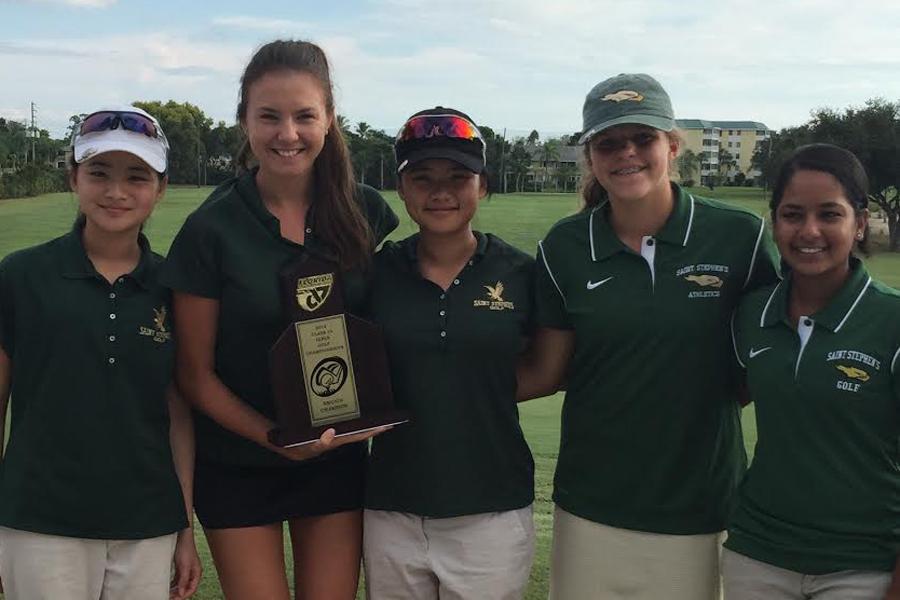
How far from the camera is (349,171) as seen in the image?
3.33m

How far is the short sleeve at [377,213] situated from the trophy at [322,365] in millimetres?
369

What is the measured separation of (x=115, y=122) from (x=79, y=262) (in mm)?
467

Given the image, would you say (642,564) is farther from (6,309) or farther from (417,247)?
(6,309)

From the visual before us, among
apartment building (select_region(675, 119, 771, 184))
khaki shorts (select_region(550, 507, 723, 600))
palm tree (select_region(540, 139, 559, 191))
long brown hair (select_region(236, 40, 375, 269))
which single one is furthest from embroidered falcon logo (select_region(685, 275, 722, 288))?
apartment building (select_region(675, 119, 771, 184))

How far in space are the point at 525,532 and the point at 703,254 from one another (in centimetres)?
108

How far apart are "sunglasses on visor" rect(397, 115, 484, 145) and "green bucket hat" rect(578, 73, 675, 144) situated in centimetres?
39

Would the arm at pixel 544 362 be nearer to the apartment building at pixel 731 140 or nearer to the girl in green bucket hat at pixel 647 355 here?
the girl in green bucket hat at pixel 647 355

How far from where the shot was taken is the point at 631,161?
3100 mm

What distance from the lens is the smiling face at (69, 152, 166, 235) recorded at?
3.01m

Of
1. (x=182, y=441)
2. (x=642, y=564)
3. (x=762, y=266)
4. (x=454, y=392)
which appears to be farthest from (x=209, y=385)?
(x=762, y=266)

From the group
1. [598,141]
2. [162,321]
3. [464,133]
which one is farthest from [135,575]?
[598,141]

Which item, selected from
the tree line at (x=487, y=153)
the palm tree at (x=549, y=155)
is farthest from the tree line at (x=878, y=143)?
the palm tree at (x=549, y=155)

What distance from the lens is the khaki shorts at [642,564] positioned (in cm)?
311

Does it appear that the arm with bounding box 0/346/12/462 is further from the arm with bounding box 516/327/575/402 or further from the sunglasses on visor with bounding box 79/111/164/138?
the arm with bounding box 516/327/575/402
